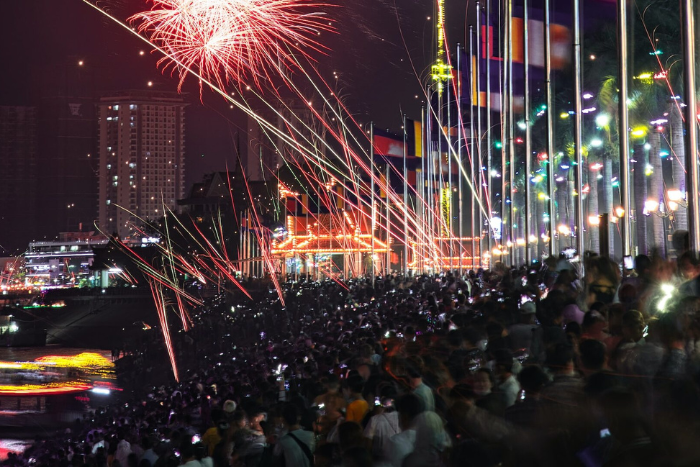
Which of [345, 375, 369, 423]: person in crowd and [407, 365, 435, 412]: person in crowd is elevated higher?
[407, 365, 435, 412]: person in crowd

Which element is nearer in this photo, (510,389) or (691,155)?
(510,389)

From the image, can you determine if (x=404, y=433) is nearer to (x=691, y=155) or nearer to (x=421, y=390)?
(x=421, y=390)

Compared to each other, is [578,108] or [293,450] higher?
[578,108]

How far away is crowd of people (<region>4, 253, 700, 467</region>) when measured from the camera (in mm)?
5441

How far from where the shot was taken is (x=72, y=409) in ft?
112

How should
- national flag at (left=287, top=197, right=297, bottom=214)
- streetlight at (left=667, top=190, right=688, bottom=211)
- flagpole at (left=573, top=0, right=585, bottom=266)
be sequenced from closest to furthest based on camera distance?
flagpole at (left=573, top=0, right=585, bottom=266)
streetlight at (left=667, top=190, right=688, bottom=211)
national flag at (left=287, top=197, right=297, bottom=214)

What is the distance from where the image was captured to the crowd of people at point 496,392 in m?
5.44

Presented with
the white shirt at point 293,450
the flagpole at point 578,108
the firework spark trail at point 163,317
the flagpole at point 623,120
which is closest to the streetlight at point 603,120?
the flagpole at point 578,108

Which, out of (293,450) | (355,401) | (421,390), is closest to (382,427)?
(421,390)

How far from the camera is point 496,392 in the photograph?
6.89 m

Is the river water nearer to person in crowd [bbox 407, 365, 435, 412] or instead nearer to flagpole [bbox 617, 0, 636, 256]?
flagpole [bbox 617, 0, 636, 256]

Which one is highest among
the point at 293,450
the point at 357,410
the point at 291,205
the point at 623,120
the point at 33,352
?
the point at 291,205

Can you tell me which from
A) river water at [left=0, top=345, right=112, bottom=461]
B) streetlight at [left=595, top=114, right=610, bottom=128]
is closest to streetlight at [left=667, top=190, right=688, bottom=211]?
streetlight at [left=595, top=114, right=610, bottom=128]

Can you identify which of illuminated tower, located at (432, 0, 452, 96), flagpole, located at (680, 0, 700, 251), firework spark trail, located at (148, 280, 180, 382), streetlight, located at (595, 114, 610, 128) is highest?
illuminated tower, located at (432, 0, 452, 96)
